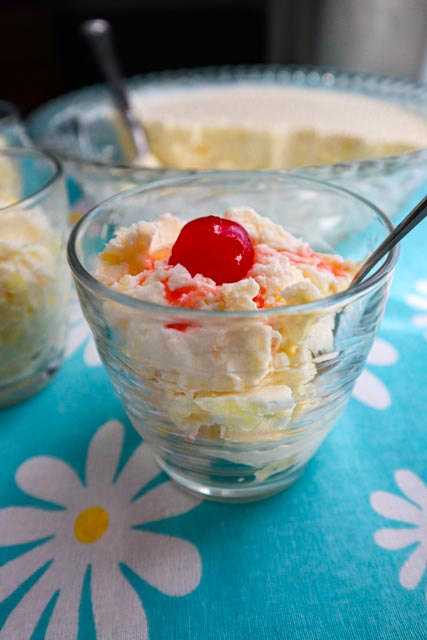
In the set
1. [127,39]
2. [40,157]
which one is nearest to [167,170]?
[40,157]

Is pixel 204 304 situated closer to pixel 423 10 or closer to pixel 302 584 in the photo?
pixel 302 584

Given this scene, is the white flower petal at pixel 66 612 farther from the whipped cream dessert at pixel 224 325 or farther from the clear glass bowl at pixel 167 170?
the clear glass bowl at pixel 167 170

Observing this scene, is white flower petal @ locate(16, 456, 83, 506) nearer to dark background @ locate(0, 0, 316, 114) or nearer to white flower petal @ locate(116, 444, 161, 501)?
white flower petal @ locate(116, 444, 161, 501)

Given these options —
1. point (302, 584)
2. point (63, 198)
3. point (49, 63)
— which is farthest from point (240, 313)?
point (49, 63)

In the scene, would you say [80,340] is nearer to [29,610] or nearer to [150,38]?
[29,610]

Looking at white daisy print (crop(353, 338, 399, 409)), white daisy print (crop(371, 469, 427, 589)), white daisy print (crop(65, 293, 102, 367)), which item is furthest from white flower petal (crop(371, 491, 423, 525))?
white daisy print (crop(65, 293, 102, 367))
